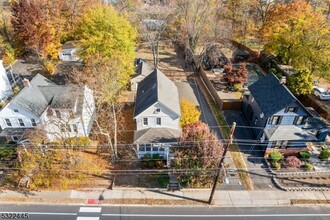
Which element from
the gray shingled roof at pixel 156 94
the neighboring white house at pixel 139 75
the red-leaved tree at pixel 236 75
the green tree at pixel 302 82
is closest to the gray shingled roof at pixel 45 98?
the gray shingled roof at pixel 156 94

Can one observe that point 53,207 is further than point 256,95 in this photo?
No

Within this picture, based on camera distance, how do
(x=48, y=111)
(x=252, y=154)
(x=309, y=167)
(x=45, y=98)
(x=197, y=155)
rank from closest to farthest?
(x=197, y=155) < (x=309, y=167) < (x=252, y=154) < (x=48, y=111) < (x=45, y=98)

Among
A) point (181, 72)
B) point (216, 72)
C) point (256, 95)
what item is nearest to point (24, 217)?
point (256, 95)

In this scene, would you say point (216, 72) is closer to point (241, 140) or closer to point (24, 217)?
point (241, 140)

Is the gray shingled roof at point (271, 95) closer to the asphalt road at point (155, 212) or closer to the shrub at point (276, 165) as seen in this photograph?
the shrub at point (276, 165)

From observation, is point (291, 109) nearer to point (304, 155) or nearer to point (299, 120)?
point (299, 120)

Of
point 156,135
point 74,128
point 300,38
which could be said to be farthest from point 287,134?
point 74,128
